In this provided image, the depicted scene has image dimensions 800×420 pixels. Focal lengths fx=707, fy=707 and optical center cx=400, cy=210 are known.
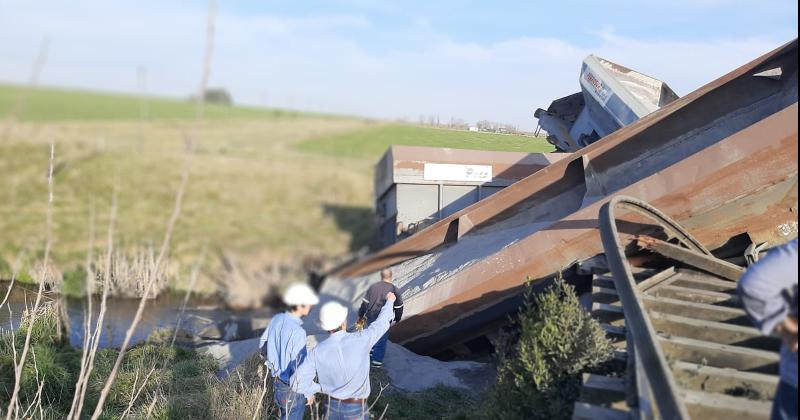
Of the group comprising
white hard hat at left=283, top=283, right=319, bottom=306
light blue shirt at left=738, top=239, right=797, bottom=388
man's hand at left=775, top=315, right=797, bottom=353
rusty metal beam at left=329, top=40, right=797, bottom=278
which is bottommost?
white hard hat at left=283, top=283, right=319, bottom=306

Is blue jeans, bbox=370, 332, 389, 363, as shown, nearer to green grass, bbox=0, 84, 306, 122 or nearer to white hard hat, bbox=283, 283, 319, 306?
white hard hat, bbox=283, 283, 319, 306

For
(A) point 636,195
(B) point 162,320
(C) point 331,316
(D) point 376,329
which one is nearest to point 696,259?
(A) point 636,195

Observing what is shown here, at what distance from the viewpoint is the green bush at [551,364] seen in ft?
15.3

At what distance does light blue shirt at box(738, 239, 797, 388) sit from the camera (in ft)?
9.91

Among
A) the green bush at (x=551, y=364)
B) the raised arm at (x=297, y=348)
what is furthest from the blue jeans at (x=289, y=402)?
the green bush at (x=551, y=364)

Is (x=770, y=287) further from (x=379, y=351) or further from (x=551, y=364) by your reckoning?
(x=379, y=351)

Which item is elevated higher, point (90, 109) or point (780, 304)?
point (90, 109)

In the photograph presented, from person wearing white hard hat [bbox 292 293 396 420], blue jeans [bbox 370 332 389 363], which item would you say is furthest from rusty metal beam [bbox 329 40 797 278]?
person wearing white hard hat [bbox 292 293 396 420]

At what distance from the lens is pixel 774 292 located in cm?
303

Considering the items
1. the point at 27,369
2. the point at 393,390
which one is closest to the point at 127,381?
the point at 27,369

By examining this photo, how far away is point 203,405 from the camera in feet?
19.4

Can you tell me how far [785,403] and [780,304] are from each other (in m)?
0.44

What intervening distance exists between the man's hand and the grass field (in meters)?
10.6

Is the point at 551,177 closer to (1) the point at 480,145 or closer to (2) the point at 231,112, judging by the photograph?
(1) the point at 480,145
